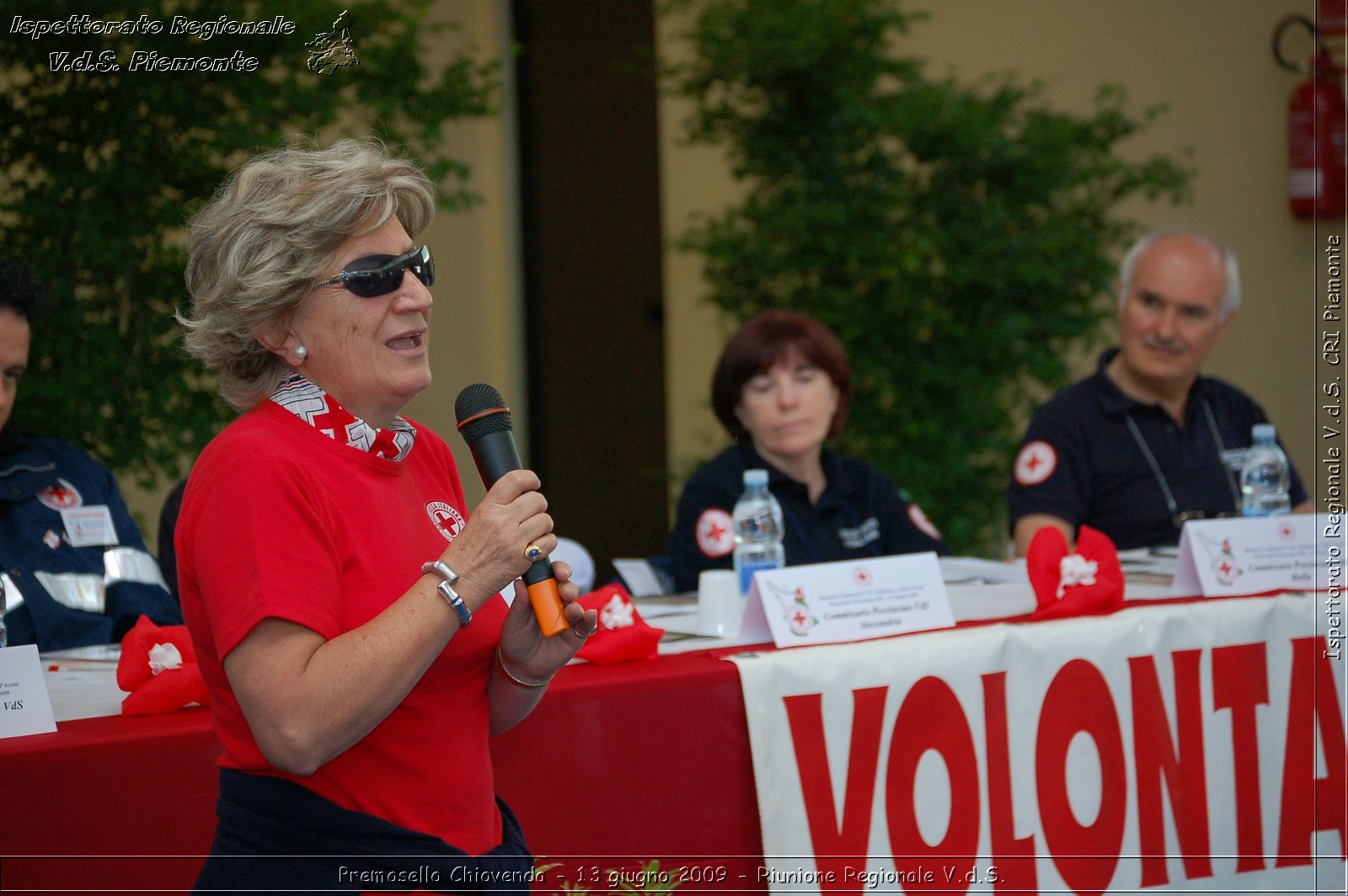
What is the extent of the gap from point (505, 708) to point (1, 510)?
1474 millimetres

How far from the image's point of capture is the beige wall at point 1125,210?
5.44 meters

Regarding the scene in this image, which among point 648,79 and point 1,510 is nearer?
point 1,510

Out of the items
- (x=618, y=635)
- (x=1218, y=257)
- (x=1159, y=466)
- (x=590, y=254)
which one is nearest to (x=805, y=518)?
(x=1159, y=466)

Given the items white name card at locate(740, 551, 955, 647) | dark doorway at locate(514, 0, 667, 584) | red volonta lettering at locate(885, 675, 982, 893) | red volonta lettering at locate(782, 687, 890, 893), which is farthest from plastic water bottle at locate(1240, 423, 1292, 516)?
dark doorway at locate(514, 0, 667, 584)

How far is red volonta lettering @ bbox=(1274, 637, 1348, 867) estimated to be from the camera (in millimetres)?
2230

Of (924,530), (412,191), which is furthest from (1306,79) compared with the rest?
(412,191)

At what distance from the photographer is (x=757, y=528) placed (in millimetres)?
2645

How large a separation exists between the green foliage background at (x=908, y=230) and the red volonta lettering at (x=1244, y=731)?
257 centimetres

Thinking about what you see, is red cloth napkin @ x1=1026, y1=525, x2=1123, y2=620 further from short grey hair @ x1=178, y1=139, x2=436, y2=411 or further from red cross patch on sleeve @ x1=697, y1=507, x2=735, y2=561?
short grey hair @ x1=178, y1=139, x2=436, y2=411

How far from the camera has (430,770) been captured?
1354 millimetres

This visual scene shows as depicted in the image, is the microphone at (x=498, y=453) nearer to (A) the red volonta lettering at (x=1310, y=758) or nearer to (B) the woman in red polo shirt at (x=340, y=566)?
(B) the woman in red polo shirt at (x=340, y=566)

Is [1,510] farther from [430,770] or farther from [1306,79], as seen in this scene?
[1306,79]

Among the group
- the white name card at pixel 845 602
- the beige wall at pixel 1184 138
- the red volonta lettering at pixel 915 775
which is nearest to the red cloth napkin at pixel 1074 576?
the white name card at pixel 845 602

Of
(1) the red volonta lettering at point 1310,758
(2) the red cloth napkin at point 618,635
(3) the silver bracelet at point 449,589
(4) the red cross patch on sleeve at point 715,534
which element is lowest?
(1) the red volonta lettering at point 1310,758
